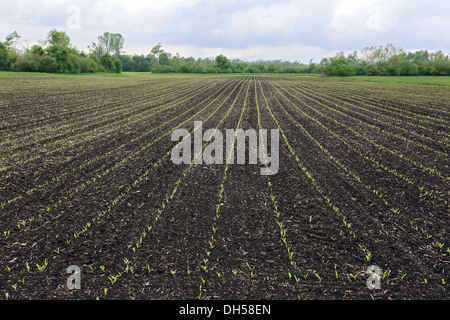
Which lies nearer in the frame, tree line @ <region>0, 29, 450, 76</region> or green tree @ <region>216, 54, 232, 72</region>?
tree line @ <region>0, 29, 450, 76</region>

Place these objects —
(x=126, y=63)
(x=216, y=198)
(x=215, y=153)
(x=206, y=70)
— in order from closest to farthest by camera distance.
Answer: (x=216, y=198) < (x=215, y=153) < (x=206, y=70) < (x=126, y=63)

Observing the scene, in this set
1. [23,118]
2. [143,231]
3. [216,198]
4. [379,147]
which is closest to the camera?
[143,231]

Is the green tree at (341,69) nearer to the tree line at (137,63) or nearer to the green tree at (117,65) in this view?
the tree line at (137,63)

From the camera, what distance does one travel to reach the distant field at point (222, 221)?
452 cm

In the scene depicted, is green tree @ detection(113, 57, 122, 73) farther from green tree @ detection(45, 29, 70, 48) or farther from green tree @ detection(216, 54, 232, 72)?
green tree @ detection(216, 54, 232, 72)

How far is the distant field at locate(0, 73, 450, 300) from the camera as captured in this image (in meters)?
4.52

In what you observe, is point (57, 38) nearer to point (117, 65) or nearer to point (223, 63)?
point (117, 65)

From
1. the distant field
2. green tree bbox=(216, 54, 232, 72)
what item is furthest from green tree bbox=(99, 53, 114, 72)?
the distant field

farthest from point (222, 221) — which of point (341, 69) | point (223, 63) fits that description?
point (223, 63)

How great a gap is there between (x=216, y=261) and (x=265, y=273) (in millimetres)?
936

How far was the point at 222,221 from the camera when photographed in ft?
20.6

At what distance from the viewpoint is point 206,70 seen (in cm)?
12706

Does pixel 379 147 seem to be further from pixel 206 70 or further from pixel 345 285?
pixel 206 70

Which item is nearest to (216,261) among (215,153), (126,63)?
(215,153)
